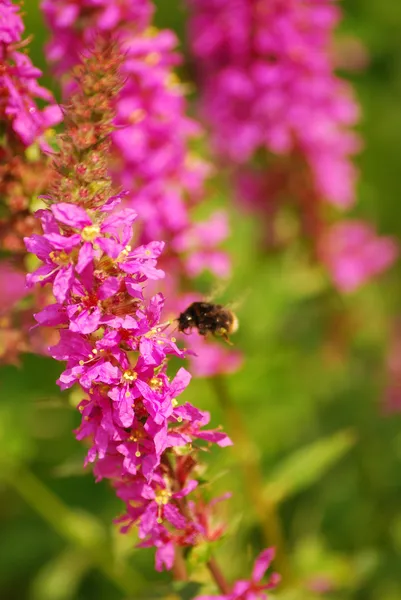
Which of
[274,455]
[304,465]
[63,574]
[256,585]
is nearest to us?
[256,585]

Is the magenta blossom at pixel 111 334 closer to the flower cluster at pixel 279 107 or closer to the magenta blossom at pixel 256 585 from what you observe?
the magenta blossom at pixel 256 585

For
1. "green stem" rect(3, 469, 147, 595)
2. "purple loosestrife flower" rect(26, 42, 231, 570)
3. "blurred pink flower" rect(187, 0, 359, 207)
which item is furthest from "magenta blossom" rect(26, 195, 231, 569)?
"blurred pink flower" rect(187, 0, 359, 207)

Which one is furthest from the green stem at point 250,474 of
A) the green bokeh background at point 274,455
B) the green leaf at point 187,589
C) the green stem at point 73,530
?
the green leaf at point 187,589

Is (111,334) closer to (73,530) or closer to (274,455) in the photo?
(73,530)

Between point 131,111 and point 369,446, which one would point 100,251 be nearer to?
point 131,111

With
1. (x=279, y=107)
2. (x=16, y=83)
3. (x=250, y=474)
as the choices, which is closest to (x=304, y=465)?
(x=250, y=474)

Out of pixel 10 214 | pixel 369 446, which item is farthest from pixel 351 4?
pixel 10 214

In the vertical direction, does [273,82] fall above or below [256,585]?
above

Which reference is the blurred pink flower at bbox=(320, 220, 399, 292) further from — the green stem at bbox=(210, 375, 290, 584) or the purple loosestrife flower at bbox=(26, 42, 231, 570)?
the purple loosestrife flower at bbox=(26, 42, 231, 570)
